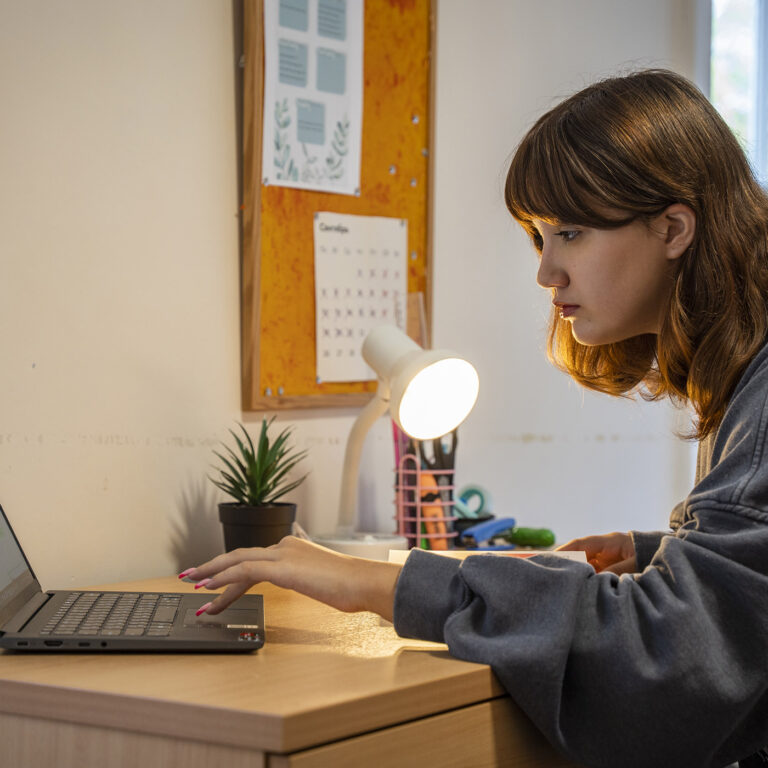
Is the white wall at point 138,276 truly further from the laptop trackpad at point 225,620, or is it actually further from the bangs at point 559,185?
the bangs at point 559,185

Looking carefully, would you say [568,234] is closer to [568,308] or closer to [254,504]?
[568,308]

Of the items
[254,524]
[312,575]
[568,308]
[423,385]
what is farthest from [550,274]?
[254,524]

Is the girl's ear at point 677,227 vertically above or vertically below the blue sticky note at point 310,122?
below

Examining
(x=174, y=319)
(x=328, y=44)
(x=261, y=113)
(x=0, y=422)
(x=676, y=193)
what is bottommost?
(x=0, y=422)

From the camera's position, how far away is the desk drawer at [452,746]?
720 millimetres

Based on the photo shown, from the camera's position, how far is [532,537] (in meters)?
1.67

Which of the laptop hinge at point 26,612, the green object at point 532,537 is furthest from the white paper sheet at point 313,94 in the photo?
the laptop hinge at point 26,612

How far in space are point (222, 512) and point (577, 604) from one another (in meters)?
0.68

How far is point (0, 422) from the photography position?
48.8 inches

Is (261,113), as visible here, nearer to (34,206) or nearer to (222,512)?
(34,206)

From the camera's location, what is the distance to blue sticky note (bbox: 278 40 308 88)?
1.56 meters

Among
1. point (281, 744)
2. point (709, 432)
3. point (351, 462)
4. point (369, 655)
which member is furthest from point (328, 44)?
point (281, 744)

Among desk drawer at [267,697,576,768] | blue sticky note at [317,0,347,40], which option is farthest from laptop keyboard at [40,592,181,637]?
blue sticky note at [317,0,347,40]

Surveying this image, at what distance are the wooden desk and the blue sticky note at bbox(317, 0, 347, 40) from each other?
3.52 ft
